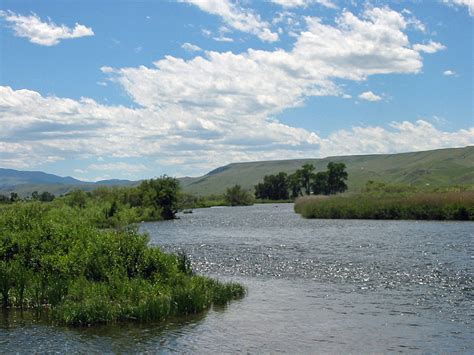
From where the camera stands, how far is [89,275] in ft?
84.2

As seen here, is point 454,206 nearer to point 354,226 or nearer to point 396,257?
point 354,226

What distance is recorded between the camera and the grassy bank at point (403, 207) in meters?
72.7

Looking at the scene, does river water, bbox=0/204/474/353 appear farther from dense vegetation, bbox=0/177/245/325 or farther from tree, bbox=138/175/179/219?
tree, bbox=138/175/179/219

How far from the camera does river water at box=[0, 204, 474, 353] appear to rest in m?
19.5

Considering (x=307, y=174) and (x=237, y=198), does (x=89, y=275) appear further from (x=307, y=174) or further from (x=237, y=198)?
(x=307, y=174)

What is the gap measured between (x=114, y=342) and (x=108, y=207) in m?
81.6

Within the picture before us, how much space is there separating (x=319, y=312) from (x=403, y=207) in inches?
2267

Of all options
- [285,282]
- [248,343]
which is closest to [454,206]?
[285,282]

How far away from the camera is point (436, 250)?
1686 inches

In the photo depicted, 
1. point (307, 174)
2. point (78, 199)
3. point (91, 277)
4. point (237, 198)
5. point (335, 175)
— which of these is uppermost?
point (307, 174)

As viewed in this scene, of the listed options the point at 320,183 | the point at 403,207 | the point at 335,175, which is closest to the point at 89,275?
the point at 403,207

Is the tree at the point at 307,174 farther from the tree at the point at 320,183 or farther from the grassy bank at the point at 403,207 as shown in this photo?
the grassy bank at the point at 403,207

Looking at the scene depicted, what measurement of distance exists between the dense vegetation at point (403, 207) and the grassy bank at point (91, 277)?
52.5 metres

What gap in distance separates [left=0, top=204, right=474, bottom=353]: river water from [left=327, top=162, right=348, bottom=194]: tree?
5588 inches
